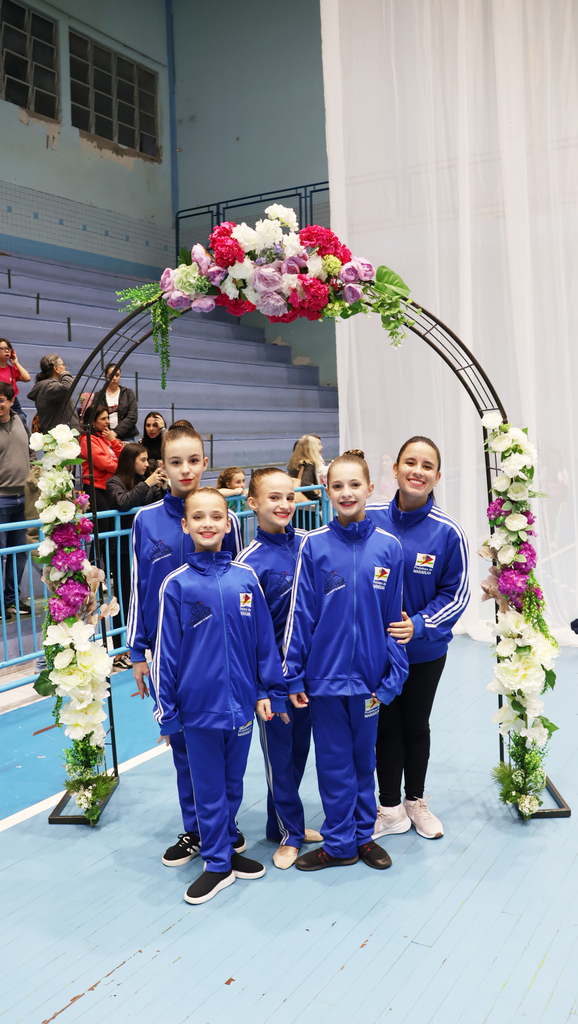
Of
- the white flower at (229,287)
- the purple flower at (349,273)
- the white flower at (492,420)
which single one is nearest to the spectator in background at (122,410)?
the white flower at (229,287)

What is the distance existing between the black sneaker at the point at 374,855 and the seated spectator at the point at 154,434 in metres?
3.58

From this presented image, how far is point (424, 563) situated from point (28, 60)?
35.2 ft

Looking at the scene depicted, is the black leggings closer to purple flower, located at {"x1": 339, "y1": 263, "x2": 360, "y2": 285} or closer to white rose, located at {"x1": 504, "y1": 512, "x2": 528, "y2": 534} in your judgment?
white rose, located at {"x1": 504, "y1": 512, "x2": 528, "y2": 534}

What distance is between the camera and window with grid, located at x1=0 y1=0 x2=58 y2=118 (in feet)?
33.8

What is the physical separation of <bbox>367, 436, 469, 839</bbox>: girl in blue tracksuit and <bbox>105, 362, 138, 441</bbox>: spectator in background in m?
4.01

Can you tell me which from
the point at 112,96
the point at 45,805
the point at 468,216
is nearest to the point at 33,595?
the point at 45,805

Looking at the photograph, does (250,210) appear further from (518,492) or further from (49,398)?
(518,492)

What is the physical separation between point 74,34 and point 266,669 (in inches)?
459

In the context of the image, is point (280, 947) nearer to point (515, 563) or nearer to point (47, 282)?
point (515, 563)

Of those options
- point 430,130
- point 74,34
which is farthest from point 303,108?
point 430,130

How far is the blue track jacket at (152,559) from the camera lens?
10.0 ft

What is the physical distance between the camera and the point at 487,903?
2664 millimetres

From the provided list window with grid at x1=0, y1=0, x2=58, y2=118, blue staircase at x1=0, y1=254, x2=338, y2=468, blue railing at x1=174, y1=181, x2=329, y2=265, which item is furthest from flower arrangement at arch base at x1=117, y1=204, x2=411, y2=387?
blue railing at x1=174, y1=181, x2=329, y2=265

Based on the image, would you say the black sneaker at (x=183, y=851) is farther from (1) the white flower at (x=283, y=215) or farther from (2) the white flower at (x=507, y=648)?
(1) the white flower at (x=283, y=215)
